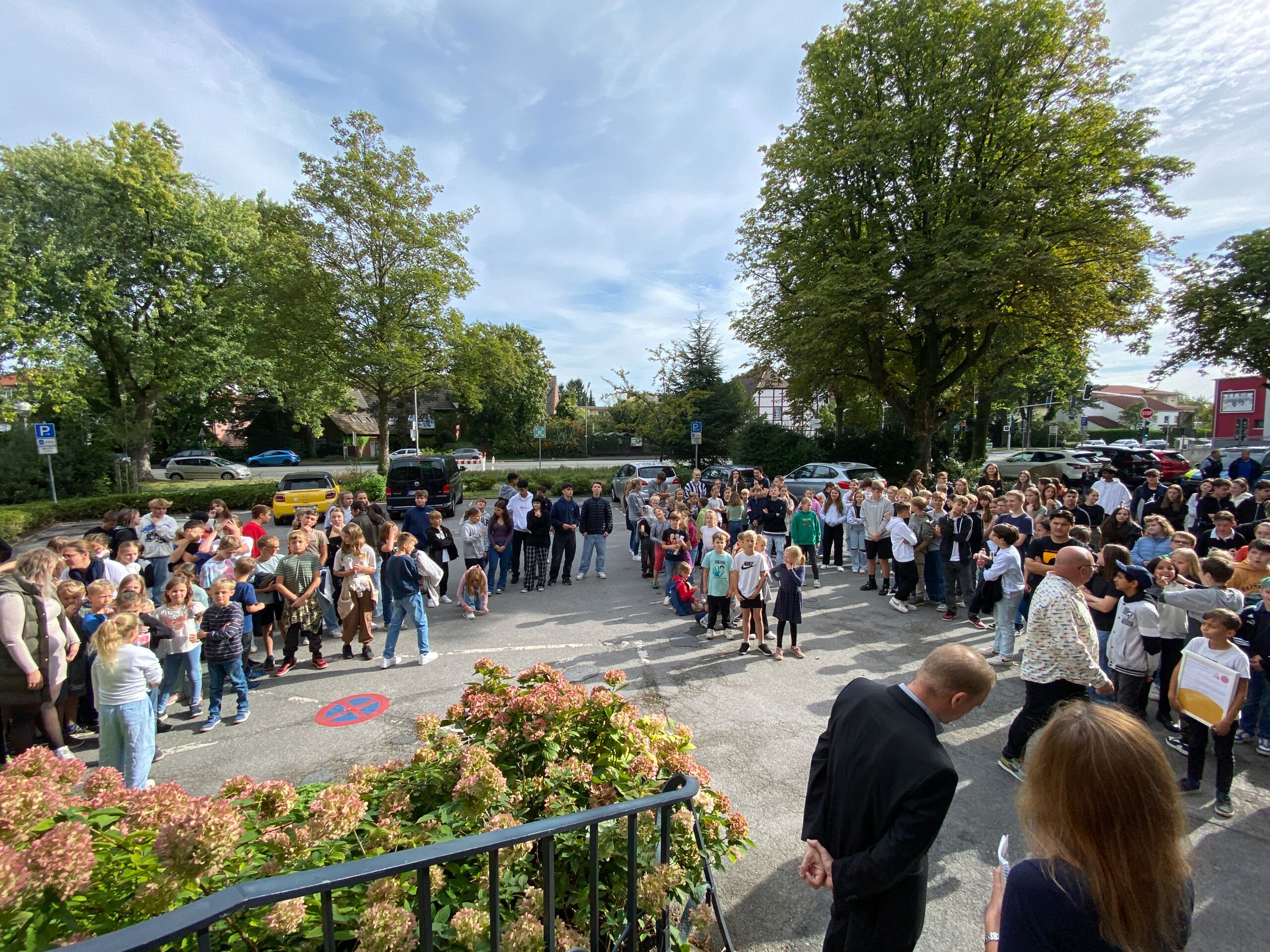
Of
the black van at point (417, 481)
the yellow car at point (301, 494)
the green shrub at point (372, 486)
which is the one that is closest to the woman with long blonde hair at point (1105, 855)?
the black van at point (417, 481)

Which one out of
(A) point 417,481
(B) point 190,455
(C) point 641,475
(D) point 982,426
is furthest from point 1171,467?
(B) point 190,455

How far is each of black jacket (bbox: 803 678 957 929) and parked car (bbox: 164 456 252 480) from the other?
128ft

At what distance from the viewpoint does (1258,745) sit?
4832 millimetres

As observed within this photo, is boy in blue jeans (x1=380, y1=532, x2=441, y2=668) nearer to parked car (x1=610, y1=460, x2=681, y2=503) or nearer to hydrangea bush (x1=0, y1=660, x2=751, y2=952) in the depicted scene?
hydrangea bush (x1=0, y1=660, x2=751, y2=952)

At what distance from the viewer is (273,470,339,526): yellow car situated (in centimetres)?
1753

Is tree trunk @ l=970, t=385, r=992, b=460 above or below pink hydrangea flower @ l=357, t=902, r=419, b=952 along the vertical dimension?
above

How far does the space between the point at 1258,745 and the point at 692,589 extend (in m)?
6.01

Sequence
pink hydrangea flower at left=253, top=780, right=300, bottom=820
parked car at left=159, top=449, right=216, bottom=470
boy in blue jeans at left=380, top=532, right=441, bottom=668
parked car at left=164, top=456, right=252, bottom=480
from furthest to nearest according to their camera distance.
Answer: parked car at left=159, top=449, right=216, bottom=470 → parked car at left=164, top=456, right=252, bottom=480 → boy in blue jeans at left=380, top=532, right=441, bottom=668 → pink hydrangea flower at left=253, top=780, right=300, bottom=820

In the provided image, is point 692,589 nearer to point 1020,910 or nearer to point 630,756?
point 630,756

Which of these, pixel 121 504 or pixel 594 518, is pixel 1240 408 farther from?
pixel 121 504

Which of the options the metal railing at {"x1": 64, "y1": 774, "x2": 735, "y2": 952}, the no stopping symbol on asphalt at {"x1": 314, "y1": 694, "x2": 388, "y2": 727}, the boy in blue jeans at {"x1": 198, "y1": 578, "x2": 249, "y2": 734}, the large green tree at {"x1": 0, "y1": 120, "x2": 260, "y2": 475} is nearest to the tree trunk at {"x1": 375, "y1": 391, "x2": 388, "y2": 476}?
the large green tree at {"x1": 0, "y1": 120, "x2": 260, "y2": 475}

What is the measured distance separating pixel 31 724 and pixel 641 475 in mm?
16103

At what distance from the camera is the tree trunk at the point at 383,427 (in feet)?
74.7

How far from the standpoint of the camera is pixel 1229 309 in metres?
24.8
